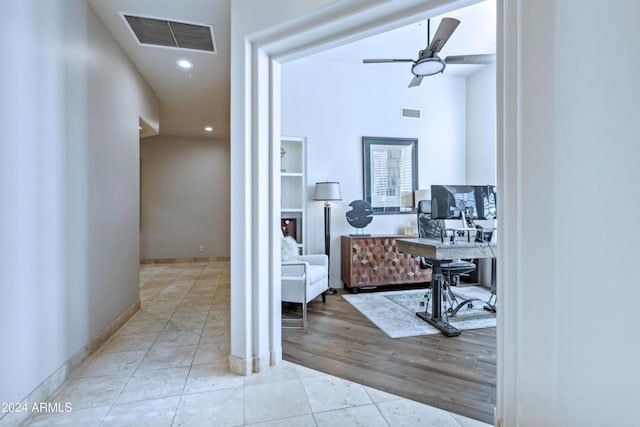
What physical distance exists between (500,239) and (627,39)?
0.84 meters

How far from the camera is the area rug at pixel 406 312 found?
3002 millimetres

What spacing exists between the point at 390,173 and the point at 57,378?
4.46m

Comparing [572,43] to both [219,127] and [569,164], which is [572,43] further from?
[219,127]

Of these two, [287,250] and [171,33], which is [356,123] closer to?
[287,250]

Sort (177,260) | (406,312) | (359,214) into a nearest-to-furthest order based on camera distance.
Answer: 1. (406,312)
2. (359,214)
3. (177,260)

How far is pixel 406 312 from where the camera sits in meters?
3.46

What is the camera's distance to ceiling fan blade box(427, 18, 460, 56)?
2572mm

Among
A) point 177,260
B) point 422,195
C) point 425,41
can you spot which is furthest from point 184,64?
point 177,260

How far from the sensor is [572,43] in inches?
44.5

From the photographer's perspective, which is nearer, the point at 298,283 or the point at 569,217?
the point at 569,217

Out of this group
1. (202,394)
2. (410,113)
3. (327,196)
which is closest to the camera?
(202,394)

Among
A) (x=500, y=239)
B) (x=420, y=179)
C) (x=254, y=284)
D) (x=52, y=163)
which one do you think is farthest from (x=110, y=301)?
(x=420, y=179)

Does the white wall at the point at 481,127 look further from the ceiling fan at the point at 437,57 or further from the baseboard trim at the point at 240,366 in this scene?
the baseboard trim at the point at 240,366

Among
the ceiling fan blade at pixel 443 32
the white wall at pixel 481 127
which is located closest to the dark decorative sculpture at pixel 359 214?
the white wall at pixel 481 127
